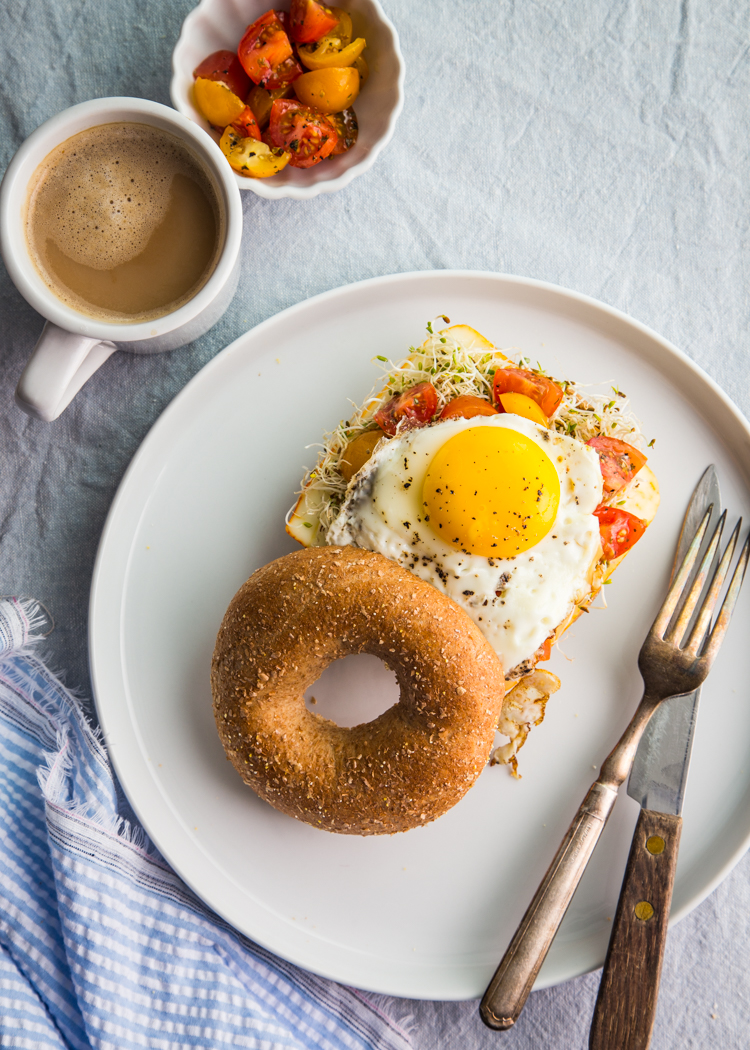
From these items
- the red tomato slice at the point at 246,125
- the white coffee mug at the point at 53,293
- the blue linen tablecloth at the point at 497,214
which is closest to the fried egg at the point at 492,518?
the white coffee mug at the point at 53,293

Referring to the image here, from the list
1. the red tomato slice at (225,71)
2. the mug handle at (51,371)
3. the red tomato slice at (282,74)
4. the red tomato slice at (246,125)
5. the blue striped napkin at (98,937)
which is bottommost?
the blue striped napkin at (98,937)

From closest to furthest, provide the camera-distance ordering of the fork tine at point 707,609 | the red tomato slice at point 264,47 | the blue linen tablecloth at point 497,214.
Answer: the red tomato slice at point 264,47, the fork tine at point 707,609, the blue linen tablecloth at point 497,214

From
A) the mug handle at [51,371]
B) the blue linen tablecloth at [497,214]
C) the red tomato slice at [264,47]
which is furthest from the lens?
the blue linen tablecloth at [497,214]

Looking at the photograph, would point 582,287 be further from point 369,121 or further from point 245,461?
point 245,461

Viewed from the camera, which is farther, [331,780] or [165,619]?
[165,619]

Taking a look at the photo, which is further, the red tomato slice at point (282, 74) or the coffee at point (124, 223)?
the red tomato slice at point (282, 74)

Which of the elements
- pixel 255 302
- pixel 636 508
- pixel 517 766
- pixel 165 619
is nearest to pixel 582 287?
pixel 636 508

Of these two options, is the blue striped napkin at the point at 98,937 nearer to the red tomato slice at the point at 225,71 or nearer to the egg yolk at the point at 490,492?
the egg yolk at the point at 490,492
